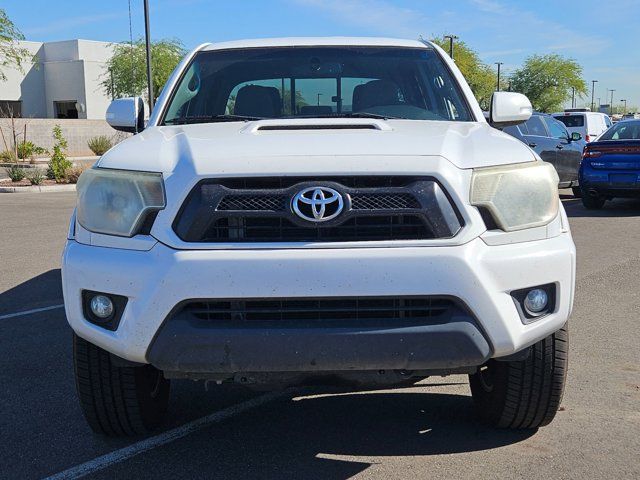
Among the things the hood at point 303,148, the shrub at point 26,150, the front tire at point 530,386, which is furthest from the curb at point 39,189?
the front tire at point 530,386

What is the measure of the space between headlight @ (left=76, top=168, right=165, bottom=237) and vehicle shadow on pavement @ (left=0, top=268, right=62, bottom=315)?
3562 millimetres

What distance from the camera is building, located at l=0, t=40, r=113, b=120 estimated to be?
5284cm

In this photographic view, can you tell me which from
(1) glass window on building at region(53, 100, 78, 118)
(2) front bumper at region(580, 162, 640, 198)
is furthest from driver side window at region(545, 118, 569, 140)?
(1) glass window on building at region(53, 100, 78, 118)

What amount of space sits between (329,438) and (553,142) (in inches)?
483

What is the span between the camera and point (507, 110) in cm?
441

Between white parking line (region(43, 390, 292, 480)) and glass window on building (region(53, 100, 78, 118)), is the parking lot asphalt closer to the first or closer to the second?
white parking line (region(43, 390, 292, 480))

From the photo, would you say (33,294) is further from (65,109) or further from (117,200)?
(65,109)

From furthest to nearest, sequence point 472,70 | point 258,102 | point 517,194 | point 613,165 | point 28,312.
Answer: point 472,70 < point 613,165 < point 28,312 < point 258,102 < point 517,194

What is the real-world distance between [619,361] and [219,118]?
2.86m

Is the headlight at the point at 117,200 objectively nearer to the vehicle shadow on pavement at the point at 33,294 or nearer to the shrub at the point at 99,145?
the vehicle shadow on pavement at the point at 33,294

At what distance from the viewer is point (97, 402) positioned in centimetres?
331

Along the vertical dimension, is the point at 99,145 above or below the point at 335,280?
below

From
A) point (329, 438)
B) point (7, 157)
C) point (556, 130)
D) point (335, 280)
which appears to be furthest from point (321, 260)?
point (7, 157)

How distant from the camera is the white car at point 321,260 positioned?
2693 millimetres
